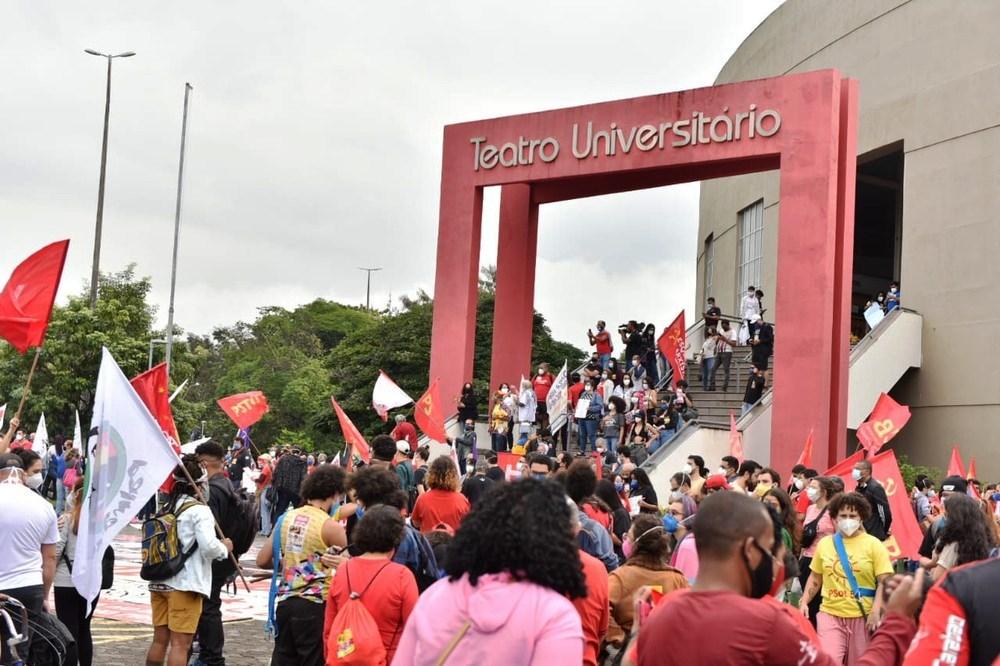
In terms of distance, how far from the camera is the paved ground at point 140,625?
10375 millimetres

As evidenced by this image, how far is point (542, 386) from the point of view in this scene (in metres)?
26.0

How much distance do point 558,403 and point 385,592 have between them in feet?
61.7

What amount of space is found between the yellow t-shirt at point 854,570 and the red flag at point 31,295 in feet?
23.5

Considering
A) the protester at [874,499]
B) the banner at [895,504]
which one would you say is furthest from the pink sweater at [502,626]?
the banner at [895,504]

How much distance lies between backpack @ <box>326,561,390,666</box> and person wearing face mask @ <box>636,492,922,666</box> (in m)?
2.25

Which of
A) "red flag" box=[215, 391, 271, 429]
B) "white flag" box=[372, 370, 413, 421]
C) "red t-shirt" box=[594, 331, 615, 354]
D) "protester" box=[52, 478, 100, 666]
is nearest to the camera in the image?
"protester" box=[52, 478, 100, 666]

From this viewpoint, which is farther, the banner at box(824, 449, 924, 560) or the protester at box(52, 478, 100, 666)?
the banner at box(824, 449, 924, 560)

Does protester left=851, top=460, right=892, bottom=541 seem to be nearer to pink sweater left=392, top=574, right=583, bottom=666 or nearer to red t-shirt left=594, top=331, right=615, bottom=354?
pink sweater left=392, top=574, right=583, bottom=666

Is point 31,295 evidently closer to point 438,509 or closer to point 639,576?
point 438,509

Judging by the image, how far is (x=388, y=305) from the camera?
3735 inches

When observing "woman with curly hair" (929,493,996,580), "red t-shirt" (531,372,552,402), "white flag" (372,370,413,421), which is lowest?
"woman with curly hair" (929,493,996,580)

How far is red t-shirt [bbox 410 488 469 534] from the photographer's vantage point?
8.84 metres

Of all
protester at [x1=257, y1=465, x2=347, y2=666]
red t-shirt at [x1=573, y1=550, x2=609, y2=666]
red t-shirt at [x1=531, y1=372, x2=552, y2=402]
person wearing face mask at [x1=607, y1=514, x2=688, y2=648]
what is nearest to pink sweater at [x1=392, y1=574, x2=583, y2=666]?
red t-shirt at [x1=573, y1=550, x2=609, y2=666]

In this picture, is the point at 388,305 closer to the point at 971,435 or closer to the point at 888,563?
the point at 971,435
